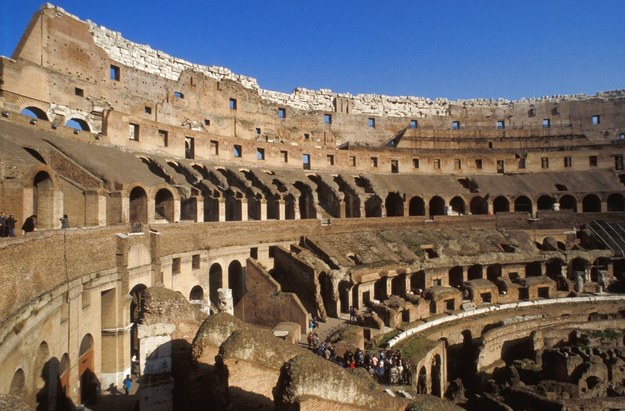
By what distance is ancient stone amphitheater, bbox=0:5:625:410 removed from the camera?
10.2m

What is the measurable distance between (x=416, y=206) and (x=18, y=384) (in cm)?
3398

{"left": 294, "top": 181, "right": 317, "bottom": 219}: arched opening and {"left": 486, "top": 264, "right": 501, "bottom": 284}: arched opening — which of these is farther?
{"left": 294, "top": 181, "right": 317, "bottom": 219}: arched opening

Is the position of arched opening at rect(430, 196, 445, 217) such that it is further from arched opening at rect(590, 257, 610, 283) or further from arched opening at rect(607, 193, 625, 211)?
arched opening at rect(607, 193, 625, 211)

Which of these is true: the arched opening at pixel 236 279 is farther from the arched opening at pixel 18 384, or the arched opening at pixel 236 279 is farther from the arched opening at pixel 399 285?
the arched opening at pixel 18 384

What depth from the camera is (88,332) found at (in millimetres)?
13312

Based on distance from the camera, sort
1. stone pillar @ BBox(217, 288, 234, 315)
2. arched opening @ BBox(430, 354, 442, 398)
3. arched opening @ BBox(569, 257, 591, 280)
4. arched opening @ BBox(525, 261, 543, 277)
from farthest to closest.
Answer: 1. arched opening @ BBox(525, 261, 543, 277)
2. arched opening @ BBox(569, 257, 591, 280)
3. stone pillar @ BBox(217, 288, 234, 315)
4. arched opening @ BBox(430, 354, 442, 398)

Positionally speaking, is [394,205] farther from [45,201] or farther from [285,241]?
[45,201]

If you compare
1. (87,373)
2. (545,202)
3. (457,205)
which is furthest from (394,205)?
(87,373)

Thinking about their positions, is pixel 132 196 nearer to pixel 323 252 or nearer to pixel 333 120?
pixel 323 252

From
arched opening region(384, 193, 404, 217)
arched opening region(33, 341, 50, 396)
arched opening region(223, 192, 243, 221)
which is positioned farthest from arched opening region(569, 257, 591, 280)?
arched opening region(33, 341, 50, 396)

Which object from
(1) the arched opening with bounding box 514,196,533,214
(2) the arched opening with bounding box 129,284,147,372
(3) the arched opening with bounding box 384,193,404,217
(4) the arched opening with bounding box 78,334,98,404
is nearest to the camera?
(4) the arched opening with bounding box 78,334,98,404

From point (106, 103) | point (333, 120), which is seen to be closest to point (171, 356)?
point (106, 103)

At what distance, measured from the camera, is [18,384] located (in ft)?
30.2

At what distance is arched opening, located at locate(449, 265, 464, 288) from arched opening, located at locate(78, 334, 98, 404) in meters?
21.9
